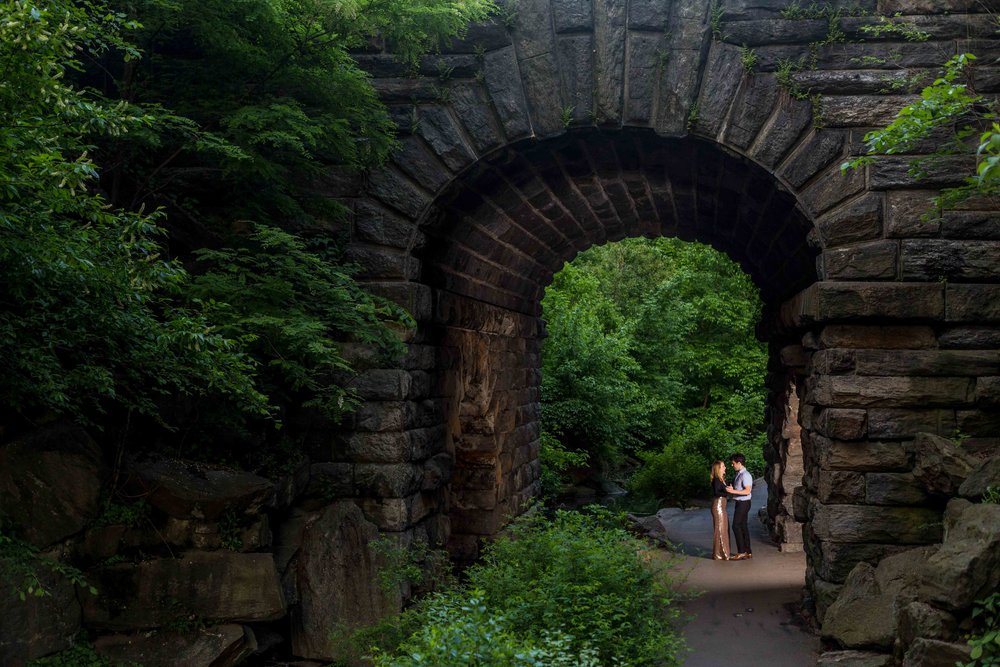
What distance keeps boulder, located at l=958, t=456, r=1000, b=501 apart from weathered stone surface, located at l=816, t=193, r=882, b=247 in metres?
1.96

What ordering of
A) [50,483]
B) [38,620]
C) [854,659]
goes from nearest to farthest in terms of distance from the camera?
[38,620]
[50,483]
[854,659]

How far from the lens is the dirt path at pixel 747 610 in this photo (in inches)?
284

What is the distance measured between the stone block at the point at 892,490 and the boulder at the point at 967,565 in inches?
51.7

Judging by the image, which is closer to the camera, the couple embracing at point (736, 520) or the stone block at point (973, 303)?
the stone block at point (973, 303)

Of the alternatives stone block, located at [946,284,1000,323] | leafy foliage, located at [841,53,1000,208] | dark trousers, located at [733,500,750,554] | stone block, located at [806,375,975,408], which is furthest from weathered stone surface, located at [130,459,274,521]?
dark trousers, located at [733,500,750,554]

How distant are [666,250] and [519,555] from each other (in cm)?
2311

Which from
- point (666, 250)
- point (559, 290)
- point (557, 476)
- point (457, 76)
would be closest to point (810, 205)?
point (457, 76)

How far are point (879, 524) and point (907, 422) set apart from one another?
0.82 m

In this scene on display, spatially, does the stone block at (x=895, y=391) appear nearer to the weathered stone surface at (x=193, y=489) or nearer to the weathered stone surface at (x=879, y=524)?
the weathered stone surface at (x=879, y=524)

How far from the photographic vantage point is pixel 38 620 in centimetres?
549

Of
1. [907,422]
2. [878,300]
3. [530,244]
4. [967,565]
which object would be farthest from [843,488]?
[530,244]

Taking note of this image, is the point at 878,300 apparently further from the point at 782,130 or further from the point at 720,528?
the point at 720,528

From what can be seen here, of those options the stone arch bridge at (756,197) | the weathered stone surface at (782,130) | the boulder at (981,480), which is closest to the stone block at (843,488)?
the stone arch bridge at (756,197)

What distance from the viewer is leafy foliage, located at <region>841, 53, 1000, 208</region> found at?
4.99m
